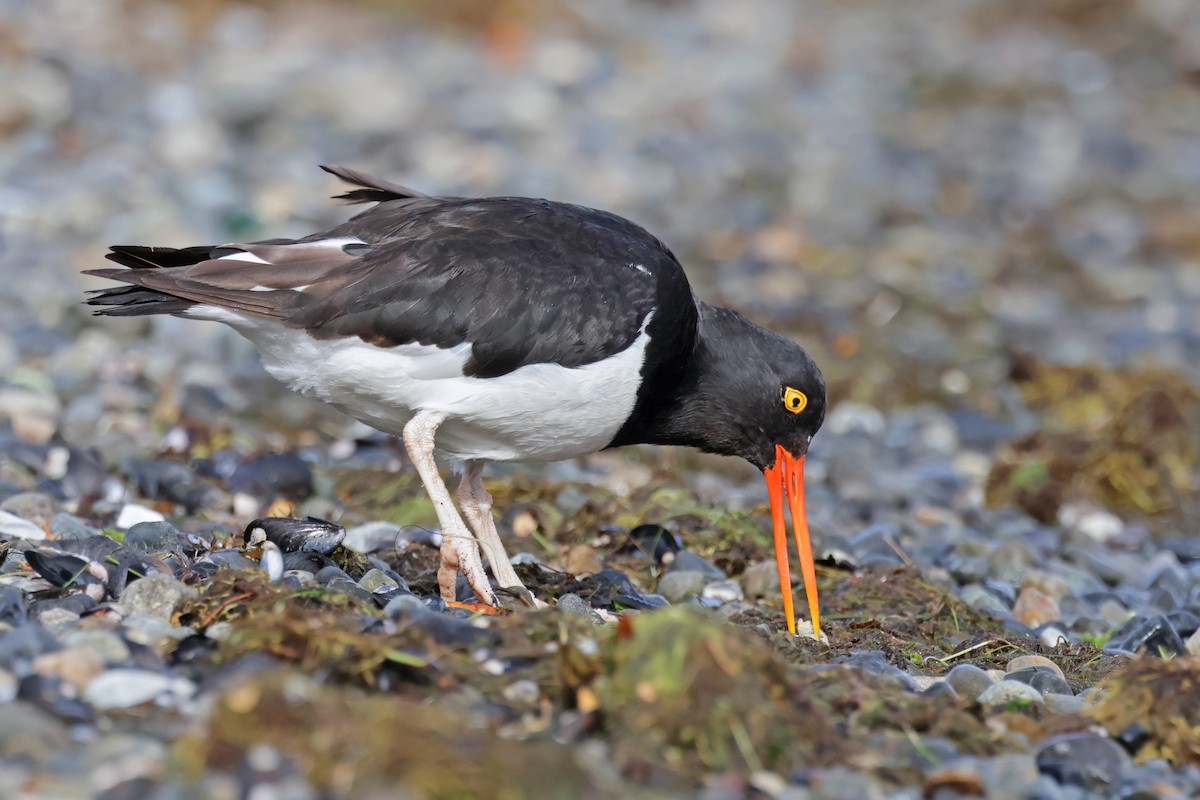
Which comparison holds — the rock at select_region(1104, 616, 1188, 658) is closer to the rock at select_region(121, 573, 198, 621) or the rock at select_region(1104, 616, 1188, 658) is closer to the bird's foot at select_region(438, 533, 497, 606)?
the bird's foot at select_region(438, 533, 497, 606)

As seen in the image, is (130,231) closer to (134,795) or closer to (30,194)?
(30,194)

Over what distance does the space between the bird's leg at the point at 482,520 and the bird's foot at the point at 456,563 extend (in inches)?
14.5

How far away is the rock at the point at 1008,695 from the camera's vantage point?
15.1 ft

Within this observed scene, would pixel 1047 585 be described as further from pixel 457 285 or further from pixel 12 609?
pixel 12 609

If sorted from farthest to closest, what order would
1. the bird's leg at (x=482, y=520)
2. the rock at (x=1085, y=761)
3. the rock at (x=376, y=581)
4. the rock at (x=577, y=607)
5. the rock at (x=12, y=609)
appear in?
the bird's leg at (x=482, y=520), the rock at (x=376, y=581), the rock at (x=577, y=607), the rock at (x=12, y=609), the rock at (x=1085, y=761)

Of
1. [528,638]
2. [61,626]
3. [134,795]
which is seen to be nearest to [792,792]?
[528,638]

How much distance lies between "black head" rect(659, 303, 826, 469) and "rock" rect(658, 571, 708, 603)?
59 cm

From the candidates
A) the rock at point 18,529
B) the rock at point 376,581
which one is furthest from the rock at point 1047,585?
the rock at point 18,529

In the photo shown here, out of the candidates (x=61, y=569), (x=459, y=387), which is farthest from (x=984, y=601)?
(x=61, y=569)

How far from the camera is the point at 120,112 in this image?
13359 mm

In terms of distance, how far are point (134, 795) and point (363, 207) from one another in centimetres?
928

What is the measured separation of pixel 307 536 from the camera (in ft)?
17.6

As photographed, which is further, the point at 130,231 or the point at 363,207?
the point at 363,207

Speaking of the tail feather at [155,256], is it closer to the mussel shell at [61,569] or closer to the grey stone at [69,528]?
the grey stone at [69,528]
